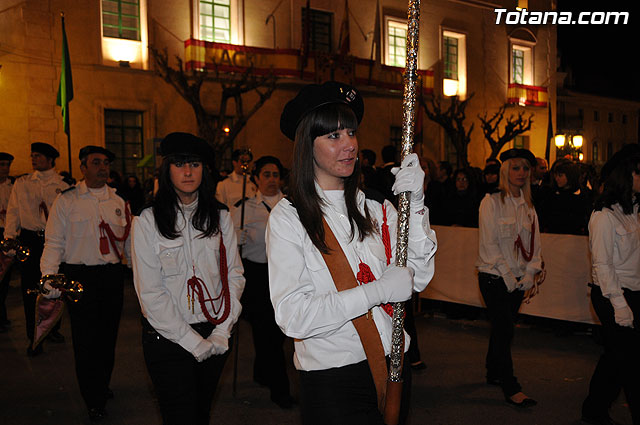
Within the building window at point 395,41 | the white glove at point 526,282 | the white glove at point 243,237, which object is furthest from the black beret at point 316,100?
the building window at point 395,41

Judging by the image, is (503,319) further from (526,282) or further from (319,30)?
(319,30)

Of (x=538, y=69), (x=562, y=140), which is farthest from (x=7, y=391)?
(x=538, y=69)

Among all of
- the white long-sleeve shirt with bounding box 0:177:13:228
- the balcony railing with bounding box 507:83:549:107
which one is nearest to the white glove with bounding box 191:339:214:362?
the white long-sleeve shirt with bounding box 0:177:13:228

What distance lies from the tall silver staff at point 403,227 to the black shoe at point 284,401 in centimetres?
311

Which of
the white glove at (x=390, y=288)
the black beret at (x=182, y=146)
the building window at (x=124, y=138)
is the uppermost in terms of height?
the building window at (x=124, y=138)

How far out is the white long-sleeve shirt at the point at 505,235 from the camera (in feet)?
17.3

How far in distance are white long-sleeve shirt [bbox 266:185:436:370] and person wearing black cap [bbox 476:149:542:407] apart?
9.74 ft

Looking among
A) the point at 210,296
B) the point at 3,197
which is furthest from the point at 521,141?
the point at 210,296

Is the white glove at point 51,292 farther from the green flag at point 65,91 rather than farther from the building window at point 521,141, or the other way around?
the building window at point 521,141

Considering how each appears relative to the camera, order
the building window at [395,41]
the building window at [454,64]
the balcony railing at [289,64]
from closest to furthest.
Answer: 1. the balcony railing at [289,64]
2. the building window at [395,41]
3. the building window at [454,64]

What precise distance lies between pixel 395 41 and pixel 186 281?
24.2 m

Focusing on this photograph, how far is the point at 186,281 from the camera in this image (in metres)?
3.35

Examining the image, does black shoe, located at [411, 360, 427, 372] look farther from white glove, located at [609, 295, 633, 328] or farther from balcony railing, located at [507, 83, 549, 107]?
balcony railing, located at [507, 83, 549, 107]

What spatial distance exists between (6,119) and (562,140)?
18811 millimetres
